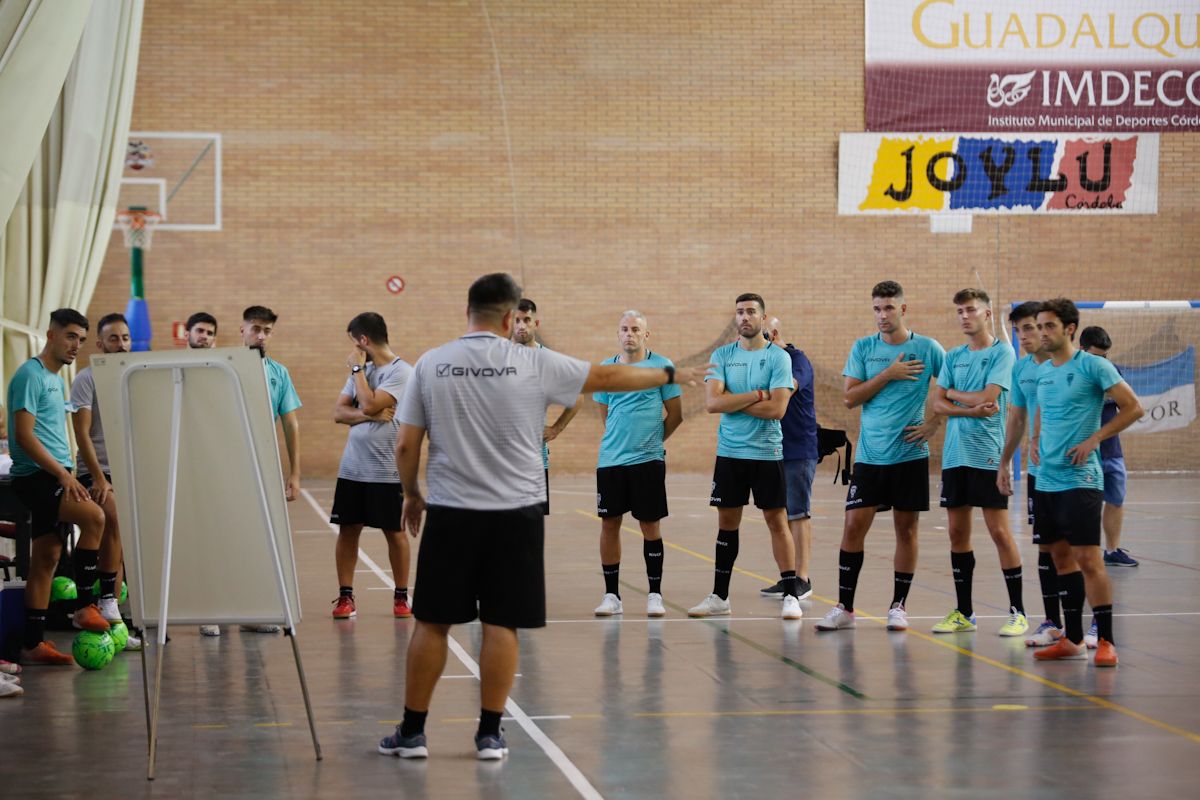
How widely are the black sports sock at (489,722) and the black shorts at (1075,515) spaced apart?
344 cm

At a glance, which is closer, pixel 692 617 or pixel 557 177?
pixel 692 617

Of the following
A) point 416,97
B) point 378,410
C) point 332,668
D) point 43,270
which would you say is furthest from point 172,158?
point 332,668

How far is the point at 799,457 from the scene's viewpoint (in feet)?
35.0

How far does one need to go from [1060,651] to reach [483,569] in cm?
368

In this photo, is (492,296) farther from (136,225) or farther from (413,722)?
(136,225)

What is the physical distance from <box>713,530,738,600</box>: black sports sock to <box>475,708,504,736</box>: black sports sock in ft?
12.8

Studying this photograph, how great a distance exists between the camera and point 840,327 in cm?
2319

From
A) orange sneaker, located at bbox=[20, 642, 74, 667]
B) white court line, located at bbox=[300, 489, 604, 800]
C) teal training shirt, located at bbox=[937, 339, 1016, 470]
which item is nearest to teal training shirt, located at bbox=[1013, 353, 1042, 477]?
teal training shirt, located at bbox=[937, 339, 1016, 470]

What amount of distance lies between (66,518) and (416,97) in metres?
15.9

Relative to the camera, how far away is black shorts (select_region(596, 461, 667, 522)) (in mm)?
9227

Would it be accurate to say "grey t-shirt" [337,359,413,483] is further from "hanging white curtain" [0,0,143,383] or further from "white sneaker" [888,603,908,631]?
"hanging white curtain" [0,0,143,383]

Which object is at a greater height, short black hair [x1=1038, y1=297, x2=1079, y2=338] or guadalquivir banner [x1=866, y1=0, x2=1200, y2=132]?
guadalquivir banner [x1=866, y1=0, x2=1200, y2=132]

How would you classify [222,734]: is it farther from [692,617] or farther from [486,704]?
[692,617]

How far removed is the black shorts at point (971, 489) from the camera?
8.34 meters
